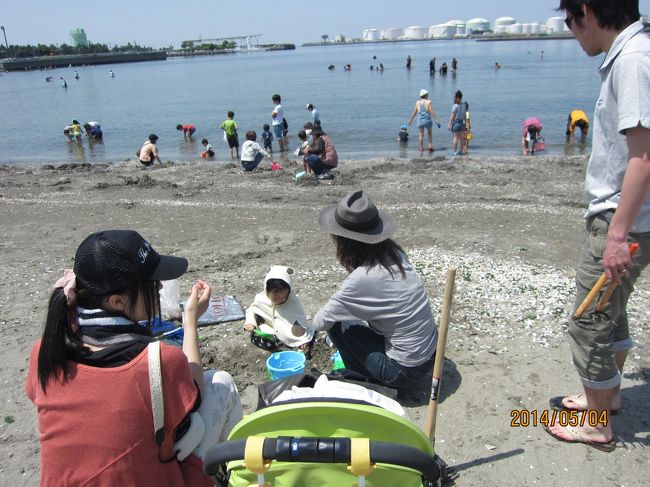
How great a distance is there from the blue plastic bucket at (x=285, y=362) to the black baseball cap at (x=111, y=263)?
193 centimetres

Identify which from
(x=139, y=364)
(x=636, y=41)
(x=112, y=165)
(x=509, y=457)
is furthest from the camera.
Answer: (x=112, y=165)

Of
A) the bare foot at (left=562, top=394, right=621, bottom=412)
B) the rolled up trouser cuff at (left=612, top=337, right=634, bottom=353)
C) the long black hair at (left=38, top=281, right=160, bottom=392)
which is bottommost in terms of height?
the bare foot at (left=562, top=394, right=621, bottom=412)

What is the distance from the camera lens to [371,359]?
12.3 ft

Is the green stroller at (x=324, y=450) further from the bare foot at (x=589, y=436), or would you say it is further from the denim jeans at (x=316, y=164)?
the denim jeans at (x=316, y=164)

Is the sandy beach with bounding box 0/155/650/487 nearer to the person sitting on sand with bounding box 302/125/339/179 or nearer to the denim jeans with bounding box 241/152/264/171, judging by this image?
the person sitting on sand with bounding box 302/125/339/179

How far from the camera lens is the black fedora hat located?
352cm

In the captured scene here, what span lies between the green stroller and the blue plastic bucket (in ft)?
6.56

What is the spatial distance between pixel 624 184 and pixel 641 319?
283 centimetres

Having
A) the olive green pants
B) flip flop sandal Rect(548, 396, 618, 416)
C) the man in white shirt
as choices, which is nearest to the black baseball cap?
the man in white shirt

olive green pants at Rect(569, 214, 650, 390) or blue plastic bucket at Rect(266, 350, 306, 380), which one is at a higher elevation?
olive green pants at Rect(569, 214, 650, 390)

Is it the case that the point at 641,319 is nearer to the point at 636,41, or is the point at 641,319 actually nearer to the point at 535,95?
the point at 636,41

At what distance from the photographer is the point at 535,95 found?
3139 cm

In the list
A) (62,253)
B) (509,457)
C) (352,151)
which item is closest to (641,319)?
(509,457)
